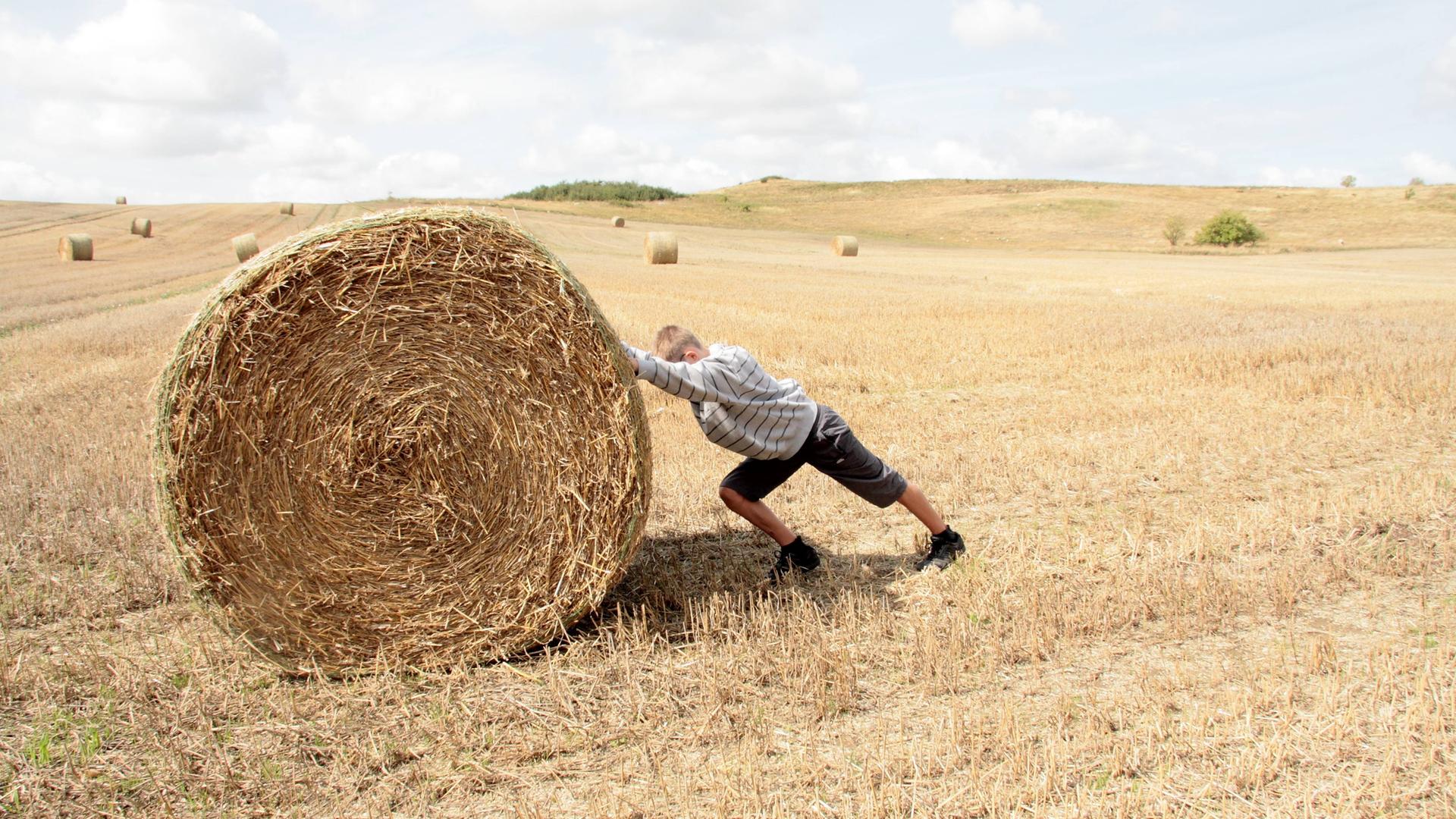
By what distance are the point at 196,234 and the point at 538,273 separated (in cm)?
4191

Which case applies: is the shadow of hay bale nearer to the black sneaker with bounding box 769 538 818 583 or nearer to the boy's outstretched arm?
the black sneaker with bounding box 769 538 818 583

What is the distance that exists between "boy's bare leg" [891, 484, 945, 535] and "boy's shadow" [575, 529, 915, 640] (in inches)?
10.6

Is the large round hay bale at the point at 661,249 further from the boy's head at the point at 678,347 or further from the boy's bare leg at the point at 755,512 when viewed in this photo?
the boy's head at the point at 678,347

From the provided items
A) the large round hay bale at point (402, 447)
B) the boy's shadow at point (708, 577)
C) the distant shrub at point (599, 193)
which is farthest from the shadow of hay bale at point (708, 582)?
the distant shrub at point (599, 193)

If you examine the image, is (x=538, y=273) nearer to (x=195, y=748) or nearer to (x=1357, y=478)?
(x=195, y=748)

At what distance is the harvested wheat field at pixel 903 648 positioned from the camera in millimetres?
3213

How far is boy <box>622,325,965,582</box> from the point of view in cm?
442

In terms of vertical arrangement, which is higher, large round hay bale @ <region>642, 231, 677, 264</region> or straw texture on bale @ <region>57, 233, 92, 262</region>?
large round hay bale @ <region>642, 231, 677, 264</region>

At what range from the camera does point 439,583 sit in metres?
4.20

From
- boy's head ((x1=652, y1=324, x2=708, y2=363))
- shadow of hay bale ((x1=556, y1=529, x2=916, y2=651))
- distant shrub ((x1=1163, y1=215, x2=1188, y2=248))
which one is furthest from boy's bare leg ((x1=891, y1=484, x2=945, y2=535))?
distant shrub ((x1=1163, y1=215, x2=1188, y2=248))

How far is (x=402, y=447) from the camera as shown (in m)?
4.11

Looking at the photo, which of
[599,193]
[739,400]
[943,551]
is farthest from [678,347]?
[599,193]

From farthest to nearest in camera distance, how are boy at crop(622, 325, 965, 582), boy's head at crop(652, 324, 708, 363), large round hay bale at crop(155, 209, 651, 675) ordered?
boy's head at crop(652, 324, 708, 363)
boy at crop(622, 325, 965, 582)
large round hay bale at crop(155, 209, 651, 675)

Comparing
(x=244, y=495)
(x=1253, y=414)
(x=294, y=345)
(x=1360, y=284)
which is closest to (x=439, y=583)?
(x=244, y=495)
